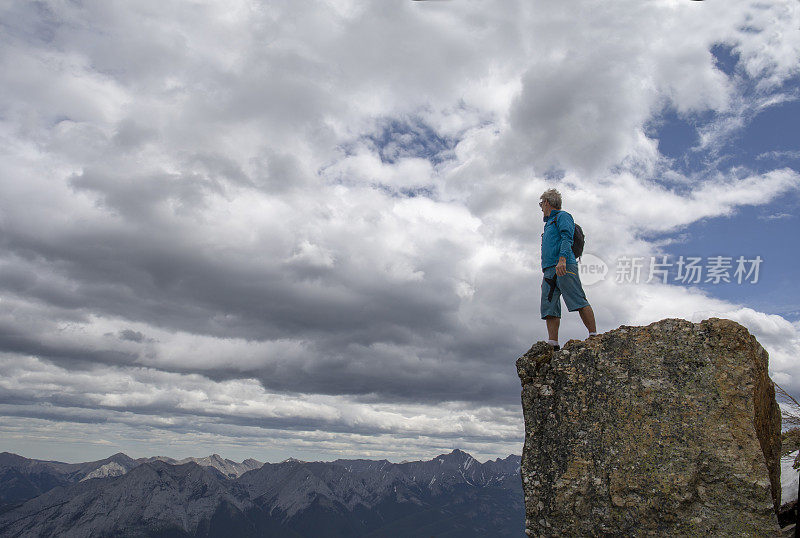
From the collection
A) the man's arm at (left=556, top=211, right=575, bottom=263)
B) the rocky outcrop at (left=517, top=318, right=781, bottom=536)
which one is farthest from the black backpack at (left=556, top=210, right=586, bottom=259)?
the rocky outcrop at (left=517, top=318, right=781, bottom=536)

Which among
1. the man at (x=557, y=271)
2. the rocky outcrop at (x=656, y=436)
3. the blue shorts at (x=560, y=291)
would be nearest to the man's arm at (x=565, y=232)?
the man at (x=557, y=271)

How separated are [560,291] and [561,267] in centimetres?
74

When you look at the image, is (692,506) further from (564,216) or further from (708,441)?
(564,216)

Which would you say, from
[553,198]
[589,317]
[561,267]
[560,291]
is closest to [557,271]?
[561,267]

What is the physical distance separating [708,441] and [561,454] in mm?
2190

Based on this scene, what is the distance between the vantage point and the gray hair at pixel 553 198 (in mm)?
11016

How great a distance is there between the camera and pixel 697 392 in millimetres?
7914

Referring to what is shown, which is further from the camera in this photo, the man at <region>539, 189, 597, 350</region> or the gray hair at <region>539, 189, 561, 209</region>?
the gray hair at <region>539, 189, 561, 209</region>

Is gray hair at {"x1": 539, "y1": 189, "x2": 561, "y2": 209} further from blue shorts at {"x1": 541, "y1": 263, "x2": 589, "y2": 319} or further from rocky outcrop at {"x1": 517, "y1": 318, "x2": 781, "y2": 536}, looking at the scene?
rocky outcrop at {"x1": 517, "y1": 318, "x2": 781, "y2": 536}

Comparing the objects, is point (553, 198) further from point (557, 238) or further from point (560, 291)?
point (560, 291)

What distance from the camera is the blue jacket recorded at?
1034 cm

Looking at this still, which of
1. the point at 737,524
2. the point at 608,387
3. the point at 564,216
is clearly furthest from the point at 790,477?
the point at 564,216

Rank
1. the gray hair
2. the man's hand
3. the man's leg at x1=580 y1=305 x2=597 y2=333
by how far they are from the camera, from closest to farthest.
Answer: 1. the man's hand
2. the man's leg at x1=580 y1=305 x2=597 y2=333
3. the gray hair

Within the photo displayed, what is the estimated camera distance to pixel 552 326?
1060 cm
